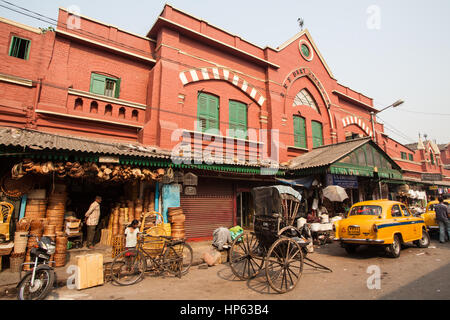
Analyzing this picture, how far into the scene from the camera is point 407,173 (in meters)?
25.3

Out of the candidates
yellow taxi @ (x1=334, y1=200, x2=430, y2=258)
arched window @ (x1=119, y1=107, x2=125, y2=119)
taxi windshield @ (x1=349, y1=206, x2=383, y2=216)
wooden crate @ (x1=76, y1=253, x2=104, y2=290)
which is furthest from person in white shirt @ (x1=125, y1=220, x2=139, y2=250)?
taxi windshield @ (x1=349, y1=206, x2=383, y2=216)

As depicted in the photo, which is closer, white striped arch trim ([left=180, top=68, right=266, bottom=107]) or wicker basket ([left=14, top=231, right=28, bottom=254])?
wicker basket ([left=14, top=231, right=28, bottom=254])

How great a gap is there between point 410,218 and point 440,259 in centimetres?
171

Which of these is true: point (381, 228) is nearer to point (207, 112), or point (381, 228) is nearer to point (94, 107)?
point (207, 112)

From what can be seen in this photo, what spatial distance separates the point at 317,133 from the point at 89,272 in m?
16.7

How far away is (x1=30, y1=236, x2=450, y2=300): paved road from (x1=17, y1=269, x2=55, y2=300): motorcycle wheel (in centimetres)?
26

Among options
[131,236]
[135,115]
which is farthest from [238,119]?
[131,236]

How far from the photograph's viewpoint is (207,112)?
512 inches

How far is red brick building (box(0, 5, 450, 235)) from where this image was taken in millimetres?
9562

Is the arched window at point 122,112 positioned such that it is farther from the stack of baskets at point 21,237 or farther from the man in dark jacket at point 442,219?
the man in dark jacket at point 442,219

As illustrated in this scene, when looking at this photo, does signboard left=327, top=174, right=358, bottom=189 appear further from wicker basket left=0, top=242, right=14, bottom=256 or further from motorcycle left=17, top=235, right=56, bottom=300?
wicker basket left=0, top=242, right=14, bottom=256

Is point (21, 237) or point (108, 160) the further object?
point (108, 160)

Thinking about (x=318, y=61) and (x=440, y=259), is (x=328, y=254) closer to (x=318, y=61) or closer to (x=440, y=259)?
(x=440, y=259)

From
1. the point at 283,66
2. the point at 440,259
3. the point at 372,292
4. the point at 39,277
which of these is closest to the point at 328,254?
the point at 440,259
